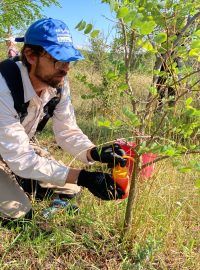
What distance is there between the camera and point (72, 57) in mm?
1884

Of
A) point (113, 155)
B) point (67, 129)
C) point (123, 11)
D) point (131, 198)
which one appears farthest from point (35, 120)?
point (123, 11)

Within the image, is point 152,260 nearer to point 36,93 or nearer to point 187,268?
point 187,268

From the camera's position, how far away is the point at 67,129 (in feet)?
7.84

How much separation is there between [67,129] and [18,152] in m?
0.56

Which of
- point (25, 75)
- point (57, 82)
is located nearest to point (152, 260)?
point (57, 82)

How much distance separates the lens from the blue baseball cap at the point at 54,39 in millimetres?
1874

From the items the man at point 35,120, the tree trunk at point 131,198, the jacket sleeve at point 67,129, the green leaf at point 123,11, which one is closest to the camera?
the green leaf at point 123,11

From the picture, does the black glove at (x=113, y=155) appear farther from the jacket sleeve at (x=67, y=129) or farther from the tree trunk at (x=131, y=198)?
the jacket sleeve at (x=67, y=129)

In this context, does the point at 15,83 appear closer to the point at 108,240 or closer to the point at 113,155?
the point at 113,155

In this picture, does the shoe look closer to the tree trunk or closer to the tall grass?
the tall grass

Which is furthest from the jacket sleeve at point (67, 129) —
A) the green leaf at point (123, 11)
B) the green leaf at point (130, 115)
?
the green leaf at point (123, 11)

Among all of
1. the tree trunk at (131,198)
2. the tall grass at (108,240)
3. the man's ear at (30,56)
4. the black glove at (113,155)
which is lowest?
the tall grass at (108,240)

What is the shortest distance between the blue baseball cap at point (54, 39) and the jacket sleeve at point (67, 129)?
39cm

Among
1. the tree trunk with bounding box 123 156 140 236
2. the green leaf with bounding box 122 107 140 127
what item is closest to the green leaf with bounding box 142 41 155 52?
the green leaf with bounding box 122 107 140 127
